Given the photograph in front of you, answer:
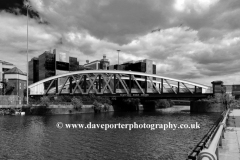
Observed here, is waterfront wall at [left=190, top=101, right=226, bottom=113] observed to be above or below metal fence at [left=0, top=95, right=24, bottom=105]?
below

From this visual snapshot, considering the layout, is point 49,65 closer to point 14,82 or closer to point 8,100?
point 14,82

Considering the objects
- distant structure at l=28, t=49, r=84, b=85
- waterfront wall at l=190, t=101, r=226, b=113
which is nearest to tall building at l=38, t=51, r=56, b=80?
distant structure at l=28, t=49, r=84, b=85

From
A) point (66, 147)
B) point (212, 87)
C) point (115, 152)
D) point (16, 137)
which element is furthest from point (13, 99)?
point (212, 87)

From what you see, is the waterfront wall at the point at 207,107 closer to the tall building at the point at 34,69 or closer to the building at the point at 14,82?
the building at the point at 14,82

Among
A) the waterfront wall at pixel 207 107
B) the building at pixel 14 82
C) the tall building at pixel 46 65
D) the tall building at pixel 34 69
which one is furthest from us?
the tall building at pixel 34 69

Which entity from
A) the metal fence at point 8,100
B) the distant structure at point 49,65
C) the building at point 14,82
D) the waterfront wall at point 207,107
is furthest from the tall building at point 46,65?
the waterfront wall at point 207,107

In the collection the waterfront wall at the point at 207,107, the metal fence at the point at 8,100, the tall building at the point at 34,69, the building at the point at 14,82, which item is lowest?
the waterfront wall at the point at 207,107

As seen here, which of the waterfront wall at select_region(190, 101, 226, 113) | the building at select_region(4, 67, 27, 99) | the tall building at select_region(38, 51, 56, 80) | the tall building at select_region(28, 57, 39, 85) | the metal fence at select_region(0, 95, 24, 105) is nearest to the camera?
the metal fence at select_region(0, 95, 24, 105)

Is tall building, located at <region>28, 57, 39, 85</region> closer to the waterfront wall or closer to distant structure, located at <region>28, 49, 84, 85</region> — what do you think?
distant structure, located at <region>28, 49, 84, 85</region>

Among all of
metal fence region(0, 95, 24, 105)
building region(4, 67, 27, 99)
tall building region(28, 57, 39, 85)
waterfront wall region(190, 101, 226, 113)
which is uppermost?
tall building region(28, 57, 39, 85)

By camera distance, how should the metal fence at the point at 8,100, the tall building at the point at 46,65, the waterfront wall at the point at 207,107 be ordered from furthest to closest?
the tall building at the point at 46,65
the waterfront wall at the point at 207,107
the metal fence at the point at 8,100

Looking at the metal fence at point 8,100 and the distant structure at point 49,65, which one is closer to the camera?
the metal fence at point 8,100

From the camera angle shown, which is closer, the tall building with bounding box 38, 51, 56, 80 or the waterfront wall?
the waterfront wall

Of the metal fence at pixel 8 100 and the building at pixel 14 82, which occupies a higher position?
the building at pixel 14 82
